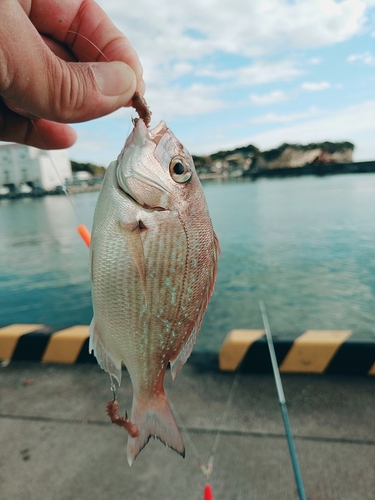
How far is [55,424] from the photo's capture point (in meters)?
2.92

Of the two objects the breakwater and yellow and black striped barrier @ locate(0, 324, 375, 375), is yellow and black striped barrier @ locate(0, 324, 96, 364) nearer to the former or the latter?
yellow and black striped barrier @ locate(0, 324, 375, 375)

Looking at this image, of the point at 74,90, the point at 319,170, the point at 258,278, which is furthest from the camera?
the point at 319,170

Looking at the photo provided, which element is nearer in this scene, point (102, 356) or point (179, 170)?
point (102, 356)

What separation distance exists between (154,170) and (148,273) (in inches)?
15.3

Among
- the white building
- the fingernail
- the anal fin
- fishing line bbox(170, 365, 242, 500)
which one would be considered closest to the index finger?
the fingernail

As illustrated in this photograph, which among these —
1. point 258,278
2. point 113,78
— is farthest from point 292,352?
point 258,278

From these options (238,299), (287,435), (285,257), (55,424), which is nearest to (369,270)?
(285,257)

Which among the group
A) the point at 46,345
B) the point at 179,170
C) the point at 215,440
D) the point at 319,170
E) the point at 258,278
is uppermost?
the point at 179,170

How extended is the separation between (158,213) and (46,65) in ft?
2.41

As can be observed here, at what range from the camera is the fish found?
4.38 feet

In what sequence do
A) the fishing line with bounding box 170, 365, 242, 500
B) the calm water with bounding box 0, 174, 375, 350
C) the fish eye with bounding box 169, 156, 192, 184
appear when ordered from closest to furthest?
1. the fish eye with bounding box 169, 156, 192, 184
2. the fishing line with bounding box 170, 365, 242, 500
3. the calm water with bounding box 0, 174, 375, 350

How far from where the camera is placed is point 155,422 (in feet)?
4.48

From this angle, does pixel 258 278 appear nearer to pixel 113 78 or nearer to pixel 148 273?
pixel 113 78

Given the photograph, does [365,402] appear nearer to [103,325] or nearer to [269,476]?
[269,476]
